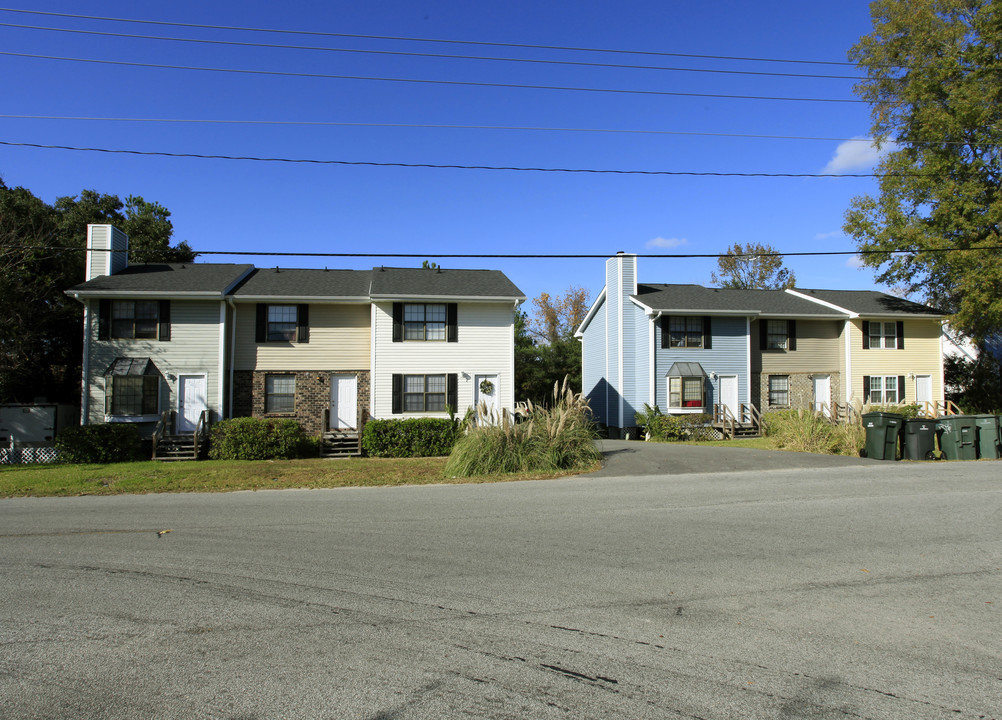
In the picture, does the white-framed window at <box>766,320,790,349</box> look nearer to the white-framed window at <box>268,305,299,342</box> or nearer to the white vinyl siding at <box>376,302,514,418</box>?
the white vinyl siding at <box>376,302,514,418</box>

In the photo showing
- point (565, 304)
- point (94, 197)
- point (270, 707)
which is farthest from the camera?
point (565, 304)

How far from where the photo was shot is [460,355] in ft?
74.1

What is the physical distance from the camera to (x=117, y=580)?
584 centimetres

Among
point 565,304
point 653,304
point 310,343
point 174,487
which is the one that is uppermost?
point 565,304

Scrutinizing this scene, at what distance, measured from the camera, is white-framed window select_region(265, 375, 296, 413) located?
22.2 meters

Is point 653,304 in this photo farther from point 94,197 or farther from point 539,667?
point 94,197

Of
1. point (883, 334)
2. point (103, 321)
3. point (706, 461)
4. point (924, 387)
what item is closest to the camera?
point (706, 461)

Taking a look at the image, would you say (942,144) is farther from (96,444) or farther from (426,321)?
(96,444)

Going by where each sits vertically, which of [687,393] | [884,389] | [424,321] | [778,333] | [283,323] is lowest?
[687,393]

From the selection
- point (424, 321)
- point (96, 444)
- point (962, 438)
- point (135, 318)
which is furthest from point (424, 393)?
point (962, 438)

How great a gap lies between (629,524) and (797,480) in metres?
5.79

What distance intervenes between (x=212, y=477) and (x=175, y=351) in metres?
8.74

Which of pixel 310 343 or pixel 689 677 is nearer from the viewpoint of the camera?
pixel 689 677

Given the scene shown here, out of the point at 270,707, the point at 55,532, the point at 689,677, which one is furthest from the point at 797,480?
the point at 55,532
